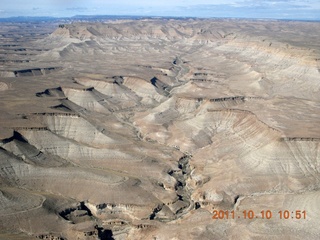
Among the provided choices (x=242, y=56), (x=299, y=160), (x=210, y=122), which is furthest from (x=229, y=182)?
(x=242, y=56)

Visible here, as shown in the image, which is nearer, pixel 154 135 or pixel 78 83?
pixel 154 135

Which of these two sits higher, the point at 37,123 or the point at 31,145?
the point at 37,123

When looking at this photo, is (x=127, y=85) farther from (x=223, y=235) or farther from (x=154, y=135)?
(x=223, y=235)

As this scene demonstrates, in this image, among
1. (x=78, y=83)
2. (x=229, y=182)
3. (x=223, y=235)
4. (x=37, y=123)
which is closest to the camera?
(x=223, y=235)

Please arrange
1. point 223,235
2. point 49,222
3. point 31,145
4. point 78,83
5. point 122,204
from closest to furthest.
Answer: point 223,235 → point 49,222 → point 122,204 → point 31,145 → point 78,83

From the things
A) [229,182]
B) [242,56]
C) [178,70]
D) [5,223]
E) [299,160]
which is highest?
[242,56]
